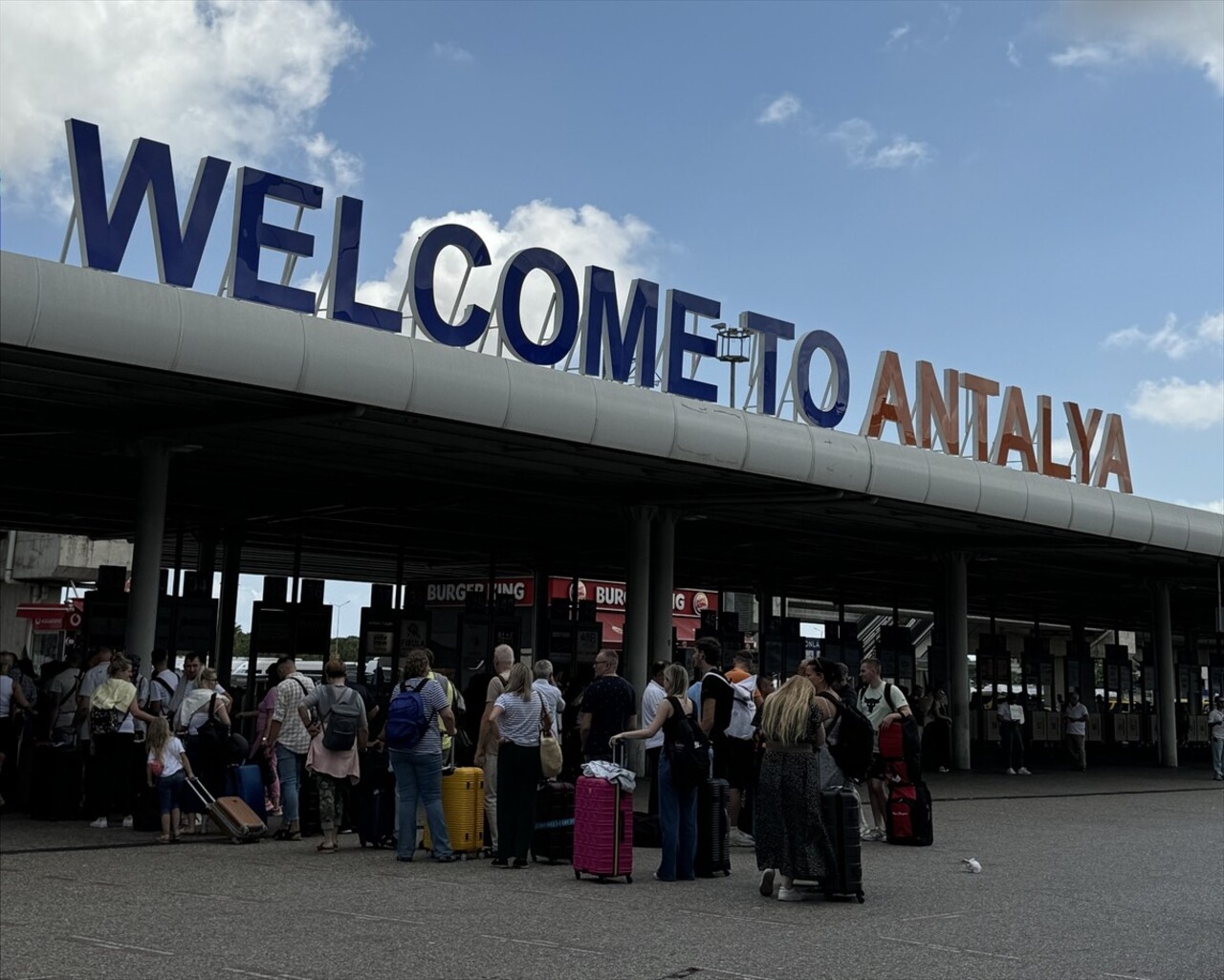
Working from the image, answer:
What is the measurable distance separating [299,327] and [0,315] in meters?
2.90

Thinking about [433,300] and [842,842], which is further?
[433,300]

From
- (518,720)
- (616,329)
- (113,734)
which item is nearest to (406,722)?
(518,720)

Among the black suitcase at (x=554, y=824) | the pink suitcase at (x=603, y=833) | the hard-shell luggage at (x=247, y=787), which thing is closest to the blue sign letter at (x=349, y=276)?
the hard-shell luggage at (x=247, y=787)

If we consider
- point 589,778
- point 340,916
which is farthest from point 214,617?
point 340,916

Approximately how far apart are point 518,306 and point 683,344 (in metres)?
3.16

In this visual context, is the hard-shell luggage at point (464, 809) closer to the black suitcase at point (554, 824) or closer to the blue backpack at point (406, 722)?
the black suitcase at point (554, 824)

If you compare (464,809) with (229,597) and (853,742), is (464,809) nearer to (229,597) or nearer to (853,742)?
(853,742)

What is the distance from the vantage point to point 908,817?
1392 centimetres

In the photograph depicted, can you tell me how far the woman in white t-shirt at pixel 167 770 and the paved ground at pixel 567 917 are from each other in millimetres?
381

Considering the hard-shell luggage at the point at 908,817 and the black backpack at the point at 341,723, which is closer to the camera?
the black backpack at the point at 341,723

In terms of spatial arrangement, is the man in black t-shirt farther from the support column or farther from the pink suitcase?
the support column

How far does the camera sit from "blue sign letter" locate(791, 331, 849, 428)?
2211 centimetres

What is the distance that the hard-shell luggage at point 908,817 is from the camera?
13922 millimetres

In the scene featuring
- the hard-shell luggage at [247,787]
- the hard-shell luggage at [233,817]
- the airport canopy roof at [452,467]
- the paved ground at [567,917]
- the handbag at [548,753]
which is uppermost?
the airport canopy roof at [452,467]
